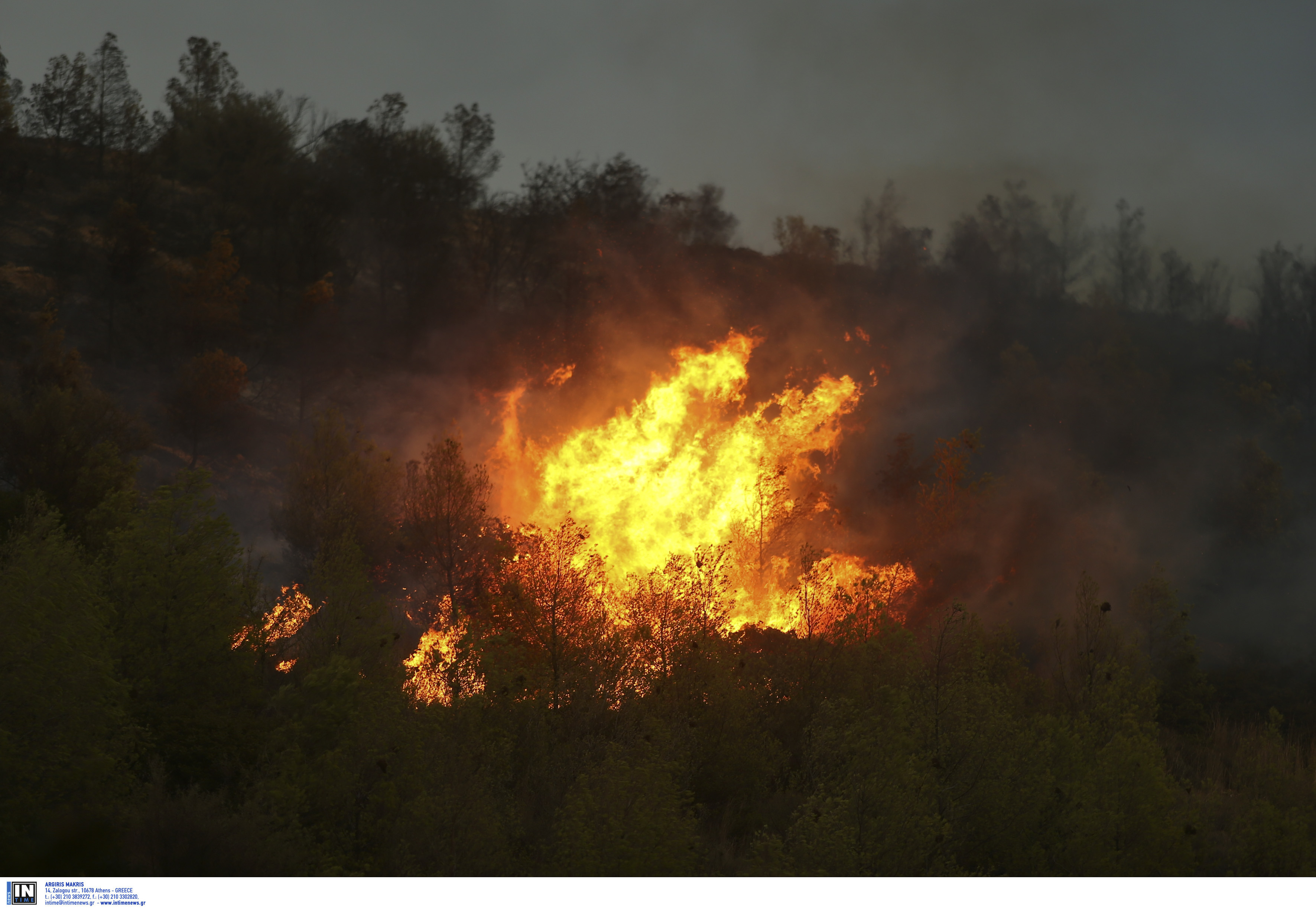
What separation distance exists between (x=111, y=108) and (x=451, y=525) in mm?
42285

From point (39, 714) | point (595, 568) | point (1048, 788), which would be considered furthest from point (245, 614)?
point (1048, 788)

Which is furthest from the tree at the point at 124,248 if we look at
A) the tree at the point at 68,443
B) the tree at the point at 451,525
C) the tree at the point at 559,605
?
the tree at the point at 559,605

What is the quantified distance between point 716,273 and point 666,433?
28.7 meters

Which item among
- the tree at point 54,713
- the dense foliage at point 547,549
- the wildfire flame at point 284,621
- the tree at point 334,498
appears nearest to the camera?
the tree at point 54,713

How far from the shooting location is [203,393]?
52.0 metres

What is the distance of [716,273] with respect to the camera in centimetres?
6850

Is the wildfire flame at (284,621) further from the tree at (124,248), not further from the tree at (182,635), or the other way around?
the tree at (124,248)

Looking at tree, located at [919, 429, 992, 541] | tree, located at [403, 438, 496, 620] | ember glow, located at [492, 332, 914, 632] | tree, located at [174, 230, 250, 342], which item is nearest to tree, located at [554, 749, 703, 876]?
ember glow, located at [492, 332, 914, 632]

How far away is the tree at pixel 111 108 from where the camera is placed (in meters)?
61.2

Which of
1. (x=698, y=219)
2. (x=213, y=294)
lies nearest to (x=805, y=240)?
(x=698, y=219)

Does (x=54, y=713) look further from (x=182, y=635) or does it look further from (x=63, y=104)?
(x=63, y=104)

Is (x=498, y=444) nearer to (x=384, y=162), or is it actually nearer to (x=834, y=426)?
(x=834, y=426)
